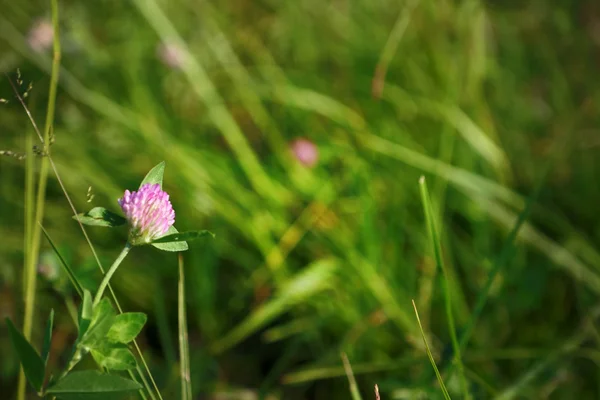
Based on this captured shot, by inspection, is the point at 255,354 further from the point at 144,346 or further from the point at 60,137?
the point at 60,137

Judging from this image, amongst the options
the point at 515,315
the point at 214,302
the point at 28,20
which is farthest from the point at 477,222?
the point at 28,20

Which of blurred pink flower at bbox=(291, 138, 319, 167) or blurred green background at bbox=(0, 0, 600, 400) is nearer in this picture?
blurred green background at bbox=(0, 0, 600, 400)

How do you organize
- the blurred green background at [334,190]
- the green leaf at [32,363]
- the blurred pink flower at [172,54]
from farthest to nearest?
the blurred pink flower at [172,54] < the blurred green background at [334,190] < the green leaf at [32,363]

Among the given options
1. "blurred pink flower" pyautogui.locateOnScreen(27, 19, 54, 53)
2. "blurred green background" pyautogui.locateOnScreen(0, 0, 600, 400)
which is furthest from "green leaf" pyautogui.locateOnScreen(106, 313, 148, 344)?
"blurred pink flower" pyautogui.locateOnScreen(27, 19, 54, 53)

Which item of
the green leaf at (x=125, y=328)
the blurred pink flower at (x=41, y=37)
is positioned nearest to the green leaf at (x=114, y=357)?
the green leaf at (x=125, y=328)

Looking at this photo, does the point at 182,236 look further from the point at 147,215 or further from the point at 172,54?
the point at 172,54

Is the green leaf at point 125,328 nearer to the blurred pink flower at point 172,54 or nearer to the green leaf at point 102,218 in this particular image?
the green leaf at point 102,218

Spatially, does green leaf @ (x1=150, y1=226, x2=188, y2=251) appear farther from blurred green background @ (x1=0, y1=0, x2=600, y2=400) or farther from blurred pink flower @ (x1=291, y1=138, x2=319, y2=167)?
blurred pink flower @ (x1=291, y1=138, x2=319, y2=167)

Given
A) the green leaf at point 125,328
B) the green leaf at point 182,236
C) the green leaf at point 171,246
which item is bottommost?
the green leaf at point 125,328
